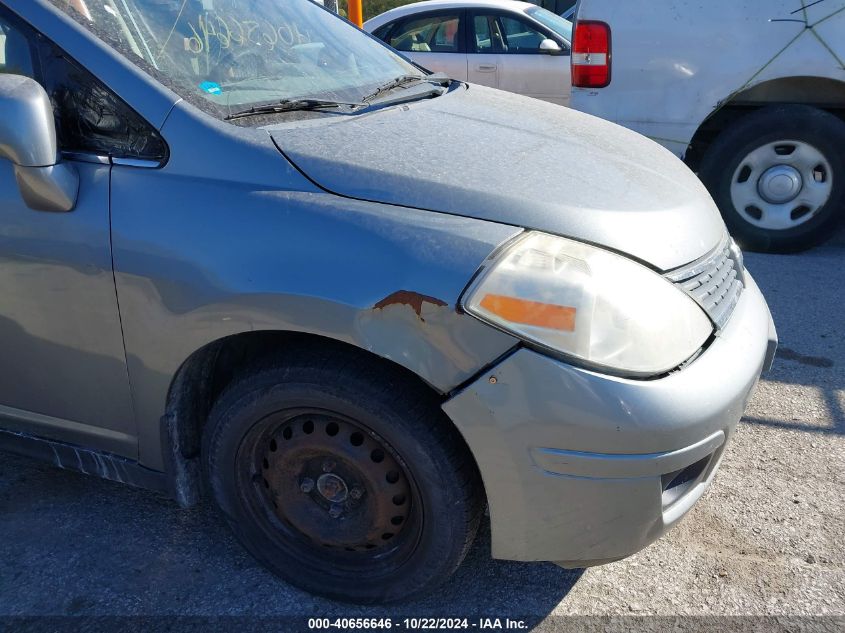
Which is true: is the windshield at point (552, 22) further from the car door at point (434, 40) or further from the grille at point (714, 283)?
the grille at point (714, 283)

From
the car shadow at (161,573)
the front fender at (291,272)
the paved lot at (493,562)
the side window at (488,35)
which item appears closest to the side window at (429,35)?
the side window at (488,35)

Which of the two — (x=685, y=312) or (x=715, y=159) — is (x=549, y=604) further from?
(x=715, y=159)

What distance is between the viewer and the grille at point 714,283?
198 centimetres

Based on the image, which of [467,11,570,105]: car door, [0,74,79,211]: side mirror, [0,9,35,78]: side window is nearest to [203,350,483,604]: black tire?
[0,74,79,211]: side mirror

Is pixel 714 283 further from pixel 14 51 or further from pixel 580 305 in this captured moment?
pixel 14 51

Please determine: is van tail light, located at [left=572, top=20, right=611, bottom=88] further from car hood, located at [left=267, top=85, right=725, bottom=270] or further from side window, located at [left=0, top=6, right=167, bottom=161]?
side window, located at [left=0, top=6, right=167, bottom=161]

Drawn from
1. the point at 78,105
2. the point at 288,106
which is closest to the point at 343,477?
the point at 288,106

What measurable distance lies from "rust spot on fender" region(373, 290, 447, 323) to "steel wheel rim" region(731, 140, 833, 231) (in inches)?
149

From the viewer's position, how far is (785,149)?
4801 mm

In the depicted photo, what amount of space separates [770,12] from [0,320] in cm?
436

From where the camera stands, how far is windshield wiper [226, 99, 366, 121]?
2130 mm

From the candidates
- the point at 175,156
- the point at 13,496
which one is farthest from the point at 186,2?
the point at 13,496

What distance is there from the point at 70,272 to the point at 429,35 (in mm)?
6450

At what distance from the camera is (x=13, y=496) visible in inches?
106
